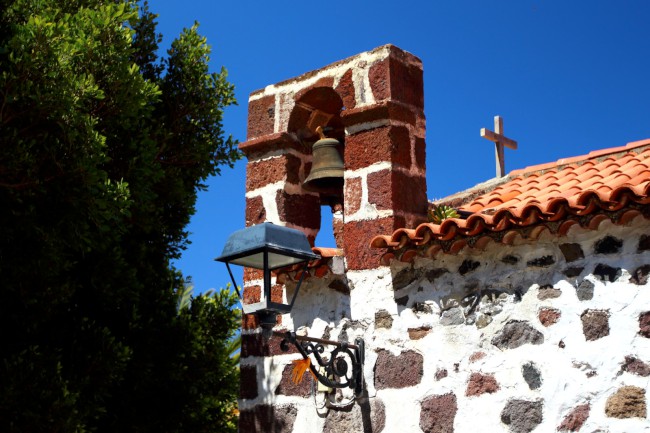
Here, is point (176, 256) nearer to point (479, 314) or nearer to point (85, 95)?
point (85, 95)

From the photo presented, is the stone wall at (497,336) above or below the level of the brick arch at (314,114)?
below

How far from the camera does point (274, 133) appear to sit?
600 cm

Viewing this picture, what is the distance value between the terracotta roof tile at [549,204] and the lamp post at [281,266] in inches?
22.7

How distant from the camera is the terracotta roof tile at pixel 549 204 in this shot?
425 cm

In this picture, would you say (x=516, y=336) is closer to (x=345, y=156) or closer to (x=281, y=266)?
(x=281, y=266)

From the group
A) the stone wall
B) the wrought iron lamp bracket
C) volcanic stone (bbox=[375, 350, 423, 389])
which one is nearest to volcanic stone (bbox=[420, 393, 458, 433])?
the stone wall

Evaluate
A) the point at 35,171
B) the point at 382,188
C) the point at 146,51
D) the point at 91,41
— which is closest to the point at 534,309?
the point at 382,188

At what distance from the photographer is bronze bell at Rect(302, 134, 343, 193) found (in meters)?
5.76

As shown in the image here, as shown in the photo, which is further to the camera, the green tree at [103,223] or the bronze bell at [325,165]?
the bronze bell at [325,165]

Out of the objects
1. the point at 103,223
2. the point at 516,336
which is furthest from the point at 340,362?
the point at 103,223

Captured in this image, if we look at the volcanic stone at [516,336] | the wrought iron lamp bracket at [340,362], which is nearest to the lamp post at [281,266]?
the wrought iron lamp bracket at [340,362]

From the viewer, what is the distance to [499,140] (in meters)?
9.86

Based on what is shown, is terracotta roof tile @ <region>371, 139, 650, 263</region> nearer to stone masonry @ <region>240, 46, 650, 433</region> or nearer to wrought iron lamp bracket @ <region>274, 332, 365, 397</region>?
stone masonry @ <region>240, 46, 650, 433</region>

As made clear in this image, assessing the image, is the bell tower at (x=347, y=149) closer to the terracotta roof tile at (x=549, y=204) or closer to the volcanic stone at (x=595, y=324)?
the terracotta roof tile at (x=549, y=204)
